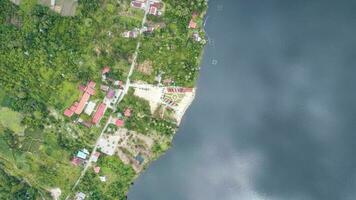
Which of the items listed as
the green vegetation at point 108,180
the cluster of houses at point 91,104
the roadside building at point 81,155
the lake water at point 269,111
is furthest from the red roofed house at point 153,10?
the roadside building at point 81,155

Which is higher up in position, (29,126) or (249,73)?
(249,73)

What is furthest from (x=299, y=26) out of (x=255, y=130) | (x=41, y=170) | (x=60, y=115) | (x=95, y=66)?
(x=41, y=170)

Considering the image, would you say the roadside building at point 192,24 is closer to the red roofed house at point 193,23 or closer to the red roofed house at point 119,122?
the red roofed house at point 193,23

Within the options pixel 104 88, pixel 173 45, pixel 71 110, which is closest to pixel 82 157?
pixel 71 110

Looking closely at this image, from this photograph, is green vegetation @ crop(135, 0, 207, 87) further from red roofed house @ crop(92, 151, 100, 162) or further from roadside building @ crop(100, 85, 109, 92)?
red roofed house @ crop(92, 151, 100, 162)

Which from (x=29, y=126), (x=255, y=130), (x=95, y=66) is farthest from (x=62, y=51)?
(x=255, y=130)

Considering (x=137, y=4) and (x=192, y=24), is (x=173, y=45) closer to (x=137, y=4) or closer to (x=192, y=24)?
(x=192, y=24)

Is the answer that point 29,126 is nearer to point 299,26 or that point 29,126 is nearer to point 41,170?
point 41,170

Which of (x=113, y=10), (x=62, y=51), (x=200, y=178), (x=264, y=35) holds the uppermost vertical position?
(x=264, y=35)

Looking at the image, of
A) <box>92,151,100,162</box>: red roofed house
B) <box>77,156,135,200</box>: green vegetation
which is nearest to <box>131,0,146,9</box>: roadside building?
<box>92,151,100,162</box>: red roofed house
